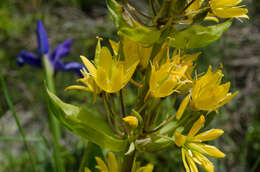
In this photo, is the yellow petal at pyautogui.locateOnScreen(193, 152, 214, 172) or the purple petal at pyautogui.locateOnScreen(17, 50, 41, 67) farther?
the purple petal at pyautogui.locateOnScreen(17, 50, 41, 67)

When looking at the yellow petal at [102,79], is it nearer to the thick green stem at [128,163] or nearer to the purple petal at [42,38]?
the thick green stem at [128,163]

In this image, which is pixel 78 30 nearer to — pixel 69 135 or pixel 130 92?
pixel 130 92

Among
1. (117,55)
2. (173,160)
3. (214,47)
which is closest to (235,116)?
(214,47)

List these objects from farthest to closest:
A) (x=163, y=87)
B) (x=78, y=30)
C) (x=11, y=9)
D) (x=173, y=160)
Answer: (x=11, y=9) < (x=78, y=30) < (x=173, y=160) < (x=163, y=87)

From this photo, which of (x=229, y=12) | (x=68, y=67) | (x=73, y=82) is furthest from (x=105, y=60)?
(x=73, y=82)

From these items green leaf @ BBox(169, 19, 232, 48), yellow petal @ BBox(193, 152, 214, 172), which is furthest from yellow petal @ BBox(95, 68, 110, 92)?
yellow petal @ BBox(193, 152, 214, 172)

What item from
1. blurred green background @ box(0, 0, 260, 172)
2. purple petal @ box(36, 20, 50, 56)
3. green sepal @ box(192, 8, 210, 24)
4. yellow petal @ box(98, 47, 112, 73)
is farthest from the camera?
blurred green background @ box(0, 0, 260, 172)

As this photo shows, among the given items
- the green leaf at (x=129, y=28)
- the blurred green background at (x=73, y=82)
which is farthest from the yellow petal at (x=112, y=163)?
the blurred green background at (x=73, y=82)

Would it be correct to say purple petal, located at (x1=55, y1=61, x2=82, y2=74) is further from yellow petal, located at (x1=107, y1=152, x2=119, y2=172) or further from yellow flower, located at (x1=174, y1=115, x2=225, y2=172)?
yellow flower, located at (x1=174, y1=115, x2=225, y2=172)
